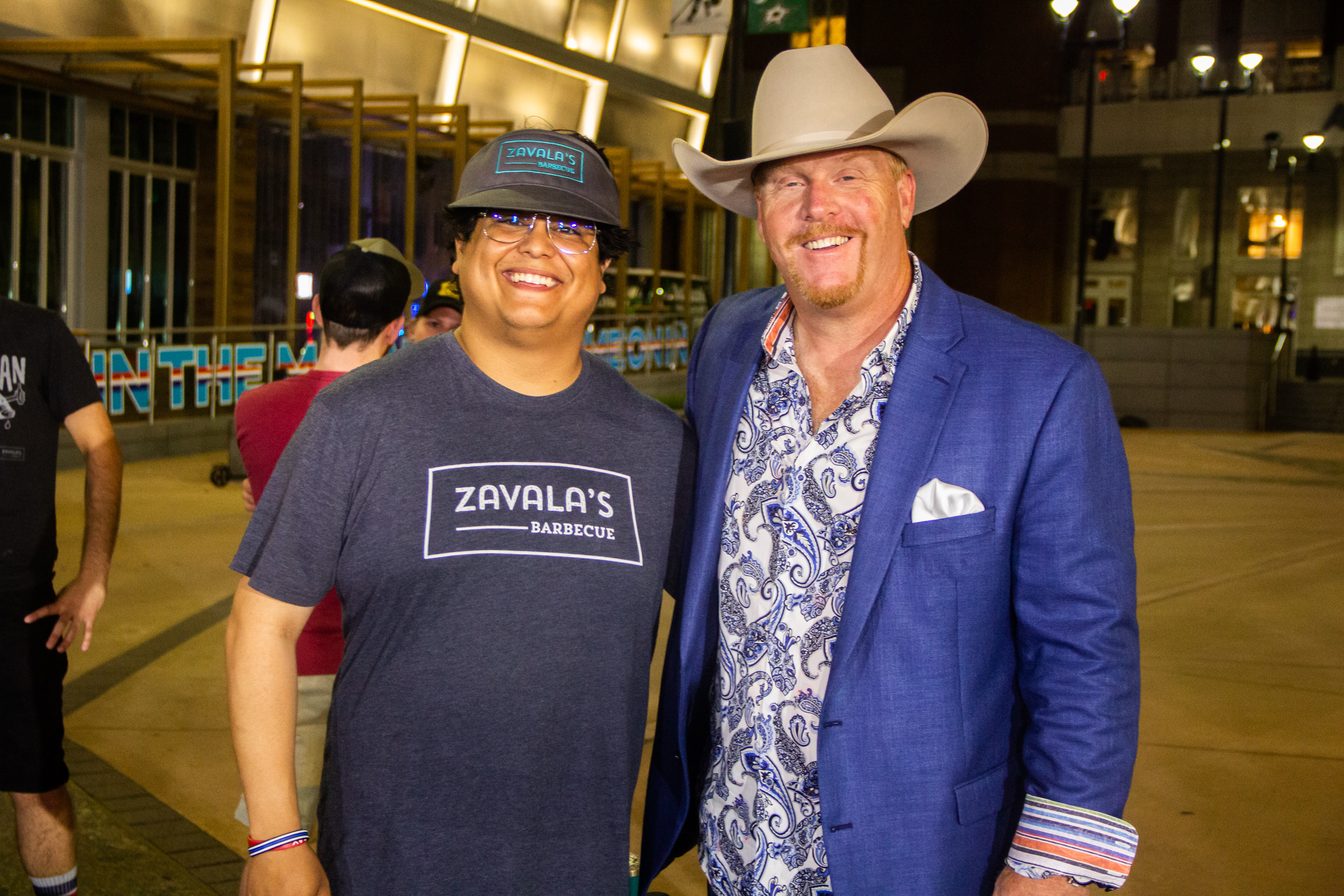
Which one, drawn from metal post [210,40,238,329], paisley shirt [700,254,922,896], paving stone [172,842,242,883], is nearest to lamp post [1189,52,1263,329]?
metal post [210,40,238,329]

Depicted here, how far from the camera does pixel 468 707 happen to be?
203 centimetres

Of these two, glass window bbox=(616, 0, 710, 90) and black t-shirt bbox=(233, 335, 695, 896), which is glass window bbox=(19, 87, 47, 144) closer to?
glass window bbox=(616, 0, 710, 90)

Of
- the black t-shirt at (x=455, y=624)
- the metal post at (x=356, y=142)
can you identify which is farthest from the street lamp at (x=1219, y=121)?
the black t-shirt at (x=455, y=624)

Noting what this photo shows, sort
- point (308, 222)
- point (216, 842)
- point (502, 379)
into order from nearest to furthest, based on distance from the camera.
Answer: point (502, 379) < point (216, 842) < point (308, 222)

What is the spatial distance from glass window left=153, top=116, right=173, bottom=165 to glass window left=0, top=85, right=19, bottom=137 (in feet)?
8.16

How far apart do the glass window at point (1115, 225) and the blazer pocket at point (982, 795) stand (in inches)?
1687

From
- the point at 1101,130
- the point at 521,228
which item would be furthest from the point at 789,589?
the point at 1101,130

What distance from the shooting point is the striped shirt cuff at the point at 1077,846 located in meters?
2.02

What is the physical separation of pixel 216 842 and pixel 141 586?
3772 mm


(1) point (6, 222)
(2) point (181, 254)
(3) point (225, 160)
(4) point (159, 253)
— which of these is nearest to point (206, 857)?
(3) point (225, 160)

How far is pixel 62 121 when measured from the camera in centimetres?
1722

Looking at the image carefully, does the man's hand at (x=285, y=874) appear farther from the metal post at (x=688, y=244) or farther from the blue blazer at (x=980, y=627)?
the metal post at (x=688, y=244)

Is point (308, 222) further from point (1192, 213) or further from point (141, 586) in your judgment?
point (1192, 213)

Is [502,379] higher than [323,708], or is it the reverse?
[502,379]
